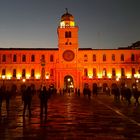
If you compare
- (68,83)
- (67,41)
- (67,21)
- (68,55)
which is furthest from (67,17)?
(68,83)

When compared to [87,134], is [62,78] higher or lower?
higher

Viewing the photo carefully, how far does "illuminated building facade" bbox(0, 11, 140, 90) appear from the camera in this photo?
74000 millimetres

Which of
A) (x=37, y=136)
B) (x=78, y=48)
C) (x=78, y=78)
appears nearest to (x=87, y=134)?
(x=37, y=136)

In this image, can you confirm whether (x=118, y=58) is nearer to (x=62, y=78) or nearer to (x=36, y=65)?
(x=62, y=78)

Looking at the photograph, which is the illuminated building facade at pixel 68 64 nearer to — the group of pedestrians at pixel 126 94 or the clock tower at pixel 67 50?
the clock tower at pixel 67 50

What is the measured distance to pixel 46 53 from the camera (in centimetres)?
7619

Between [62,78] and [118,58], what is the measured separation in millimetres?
15822

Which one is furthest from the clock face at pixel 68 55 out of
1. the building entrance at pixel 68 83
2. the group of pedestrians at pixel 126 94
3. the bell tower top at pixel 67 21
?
the group of pedestrians at pixel 126 94

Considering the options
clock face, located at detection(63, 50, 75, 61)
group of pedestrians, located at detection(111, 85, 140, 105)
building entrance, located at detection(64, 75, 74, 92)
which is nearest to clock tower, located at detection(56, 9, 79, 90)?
clock face, located at detection(63, 50, 75, 61)

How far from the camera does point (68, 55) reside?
74.9m

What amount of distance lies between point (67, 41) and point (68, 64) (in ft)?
20.0

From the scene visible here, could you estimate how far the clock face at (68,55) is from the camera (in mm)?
74688

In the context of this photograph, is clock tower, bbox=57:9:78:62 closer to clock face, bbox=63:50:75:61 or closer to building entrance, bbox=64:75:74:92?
clock face, bbox=63:50:75:61

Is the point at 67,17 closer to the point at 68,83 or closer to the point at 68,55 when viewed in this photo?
the point at 68,55
